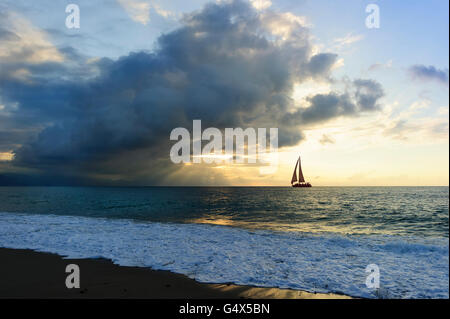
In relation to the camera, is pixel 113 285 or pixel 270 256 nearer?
pixel 113 285

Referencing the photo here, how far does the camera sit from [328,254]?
14.0 m

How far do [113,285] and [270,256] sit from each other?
7807 mm

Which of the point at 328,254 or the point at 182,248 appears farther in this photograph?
the point at 182,248

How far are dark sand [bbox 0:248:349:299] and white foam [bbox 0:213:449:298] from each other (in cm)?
67

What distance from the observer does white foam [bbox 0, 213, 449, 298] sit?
9.70 meters

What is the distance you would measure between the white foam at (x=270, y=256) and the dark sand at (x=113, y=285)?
67cm

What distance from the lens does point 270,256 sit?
1337cm

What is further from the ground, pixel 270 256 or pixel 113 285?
pixel 113 285

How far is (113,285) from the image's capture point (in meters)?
8.97

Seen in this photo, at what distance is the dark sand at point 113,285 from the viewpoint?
830cm
